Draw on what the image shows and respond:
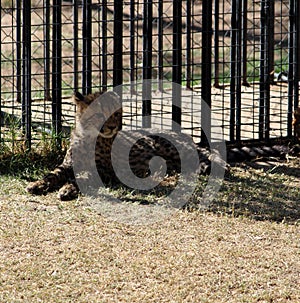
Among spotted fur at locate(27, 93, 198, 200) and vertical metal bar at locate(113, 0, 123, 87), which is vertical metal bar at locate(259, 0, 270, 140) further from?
vertical metal bar at locate(113, 0, 123, 87)

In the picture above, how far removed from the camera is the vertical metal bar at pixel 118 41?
23.7ft


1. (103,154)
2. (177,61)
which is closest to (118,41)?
(177,61)

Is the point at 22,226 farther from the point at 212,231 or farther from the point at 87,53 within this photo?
the point at 87,53

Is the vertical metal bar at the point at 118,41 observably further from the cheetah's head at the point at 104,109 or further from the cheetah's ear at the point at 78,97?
the cheetah's ear at the point at 78,97

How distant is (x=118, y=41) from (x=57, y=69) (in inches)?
25.9

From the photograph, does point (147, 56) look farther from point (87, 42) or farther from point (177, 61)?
point (87, 42)

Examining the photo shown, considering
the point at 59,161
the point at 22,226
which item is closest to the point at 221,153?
the point at 59,161

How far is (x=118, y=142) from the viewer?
22.6 feet

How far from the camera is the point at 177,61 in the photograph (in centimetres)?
753

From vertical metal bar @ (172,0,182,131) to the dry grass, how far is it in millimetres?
1239

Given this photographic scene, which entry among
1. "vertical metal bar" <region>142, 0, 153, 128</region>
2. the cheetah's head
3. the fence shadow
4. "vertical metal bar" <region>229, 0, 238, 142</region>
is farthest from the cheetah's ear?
"vertical metal bar" <region>229, 0, 238, 142</region>

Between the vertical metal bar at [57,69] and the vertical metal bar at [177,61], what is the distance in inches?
42.3

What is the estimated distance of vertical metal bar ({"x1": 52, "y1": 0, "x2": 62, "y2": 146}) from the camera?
290 inches

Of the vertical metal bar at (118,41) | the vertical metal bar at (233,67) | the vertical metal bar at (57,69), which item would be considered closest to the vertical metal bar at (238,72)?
the vertical metal bar at (233,67)
